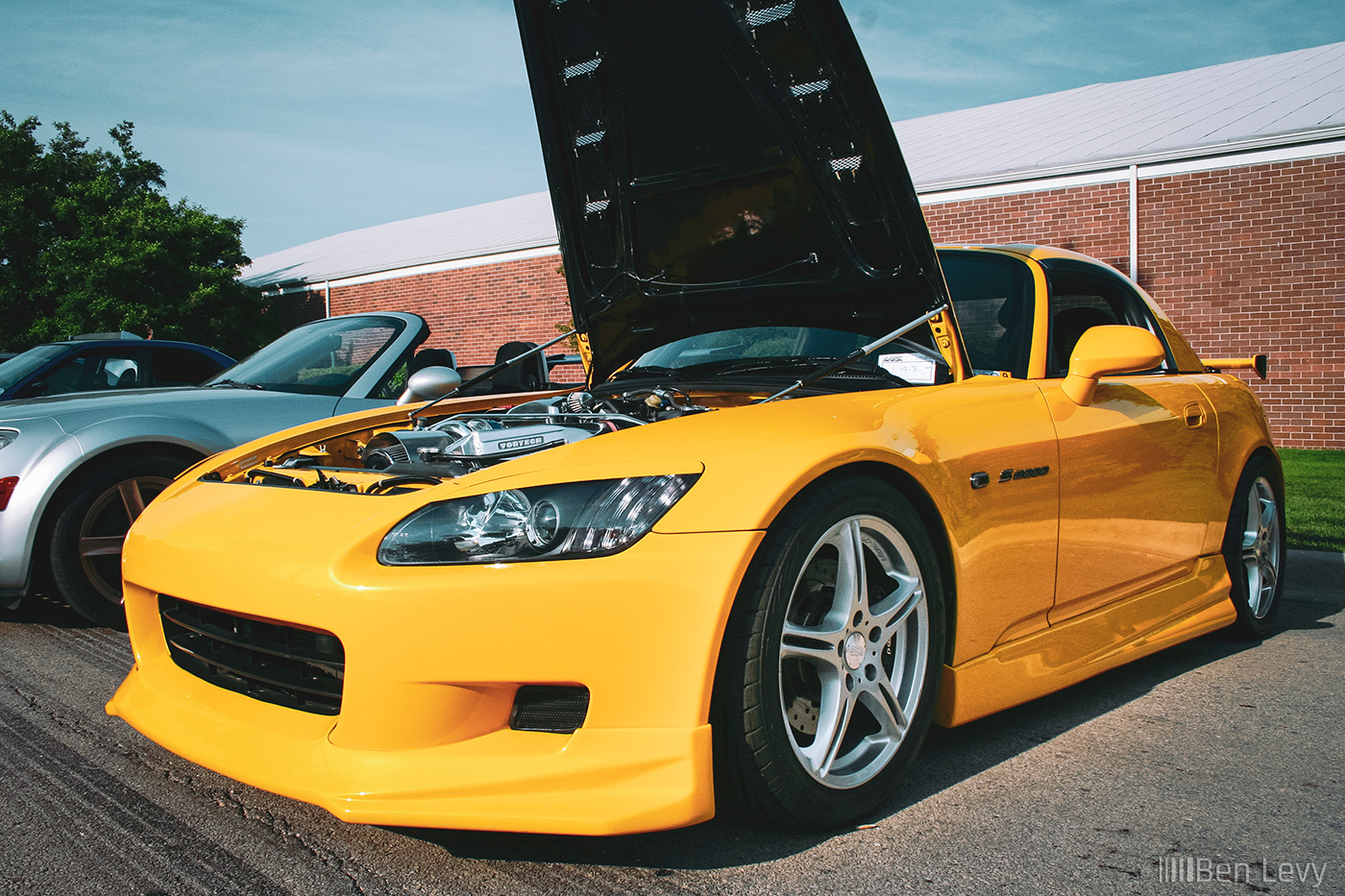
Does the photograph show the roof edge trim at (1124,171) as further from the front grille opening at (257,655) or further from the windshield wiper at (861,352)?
the front grille opening at (257,655)

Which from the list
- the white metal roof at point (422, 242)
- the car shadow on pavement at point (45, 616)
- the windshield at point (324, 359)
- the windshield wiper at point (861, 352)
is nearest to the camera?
the windshield wiper at point (861, 352)

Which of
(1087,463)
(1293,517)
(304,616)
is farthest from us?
(1293,517)

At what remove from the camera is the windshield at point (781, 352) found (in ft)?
9.53

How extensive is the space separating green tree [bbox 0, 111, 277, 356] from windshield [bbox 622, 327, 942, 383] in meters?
20.6

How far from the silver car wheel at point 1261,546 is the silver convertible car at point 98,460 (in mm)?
3910

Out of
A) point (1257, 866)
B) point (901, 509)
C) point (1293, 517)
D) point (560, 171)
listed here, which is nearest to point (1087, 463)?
point (901, 509)

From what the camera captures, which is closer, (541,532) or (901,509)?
(541,532)

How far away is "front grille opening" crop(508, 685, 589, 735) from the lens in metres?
1.94

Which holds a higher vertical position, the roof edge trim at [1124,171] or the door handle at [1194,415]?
the roof edge trim at [1124,171]

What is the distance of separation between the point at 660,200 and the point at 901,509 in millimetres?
1476

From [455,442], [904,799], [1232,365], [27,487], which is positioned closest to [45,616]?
[27,487]

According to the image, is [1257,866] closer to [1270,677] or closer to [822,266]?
[1270,677]

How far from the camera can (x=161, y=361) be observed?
6227 millimetres

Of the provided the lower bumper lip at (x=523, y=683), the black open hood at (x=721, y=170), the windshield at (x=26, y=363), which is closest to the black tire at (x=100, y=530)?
the black open hood at (x=721, y=170)
